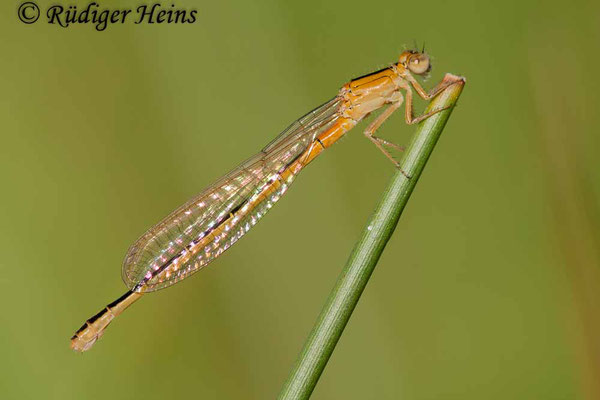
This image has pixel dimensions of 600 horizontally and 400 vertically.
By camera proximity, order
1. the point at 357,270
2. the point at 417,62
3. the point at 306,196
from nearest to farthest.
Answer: the point at 357,270
the point at 417,62
the point at 306,196

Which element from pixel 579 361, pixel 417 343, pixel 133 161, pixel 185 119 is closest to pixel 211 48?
pixel 185 119

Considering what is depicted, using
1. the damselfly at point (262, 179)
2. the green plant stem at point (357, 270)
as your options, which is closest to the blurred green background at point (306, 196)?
the damselfly at point (262, 179)

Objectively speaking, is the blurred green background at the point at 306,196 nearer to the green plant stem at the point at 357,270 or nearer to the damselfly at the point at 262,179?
the damselfly at the point at 262,179

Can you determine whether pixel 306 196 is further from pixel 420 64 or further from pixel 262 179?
pixel 420 64

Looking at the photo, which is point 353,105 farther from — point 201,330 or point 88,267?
point 88,267

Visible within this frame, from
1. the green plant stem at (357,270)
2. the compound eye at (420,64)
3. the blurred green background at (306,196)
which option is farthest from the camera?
the compound eye at (420,64)

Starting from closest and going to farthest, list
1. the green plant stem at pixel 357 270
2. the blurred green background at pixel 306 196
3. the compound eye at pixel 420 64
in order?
the green plant stem at pixel 357 270 < the blurred green background at pixel 306 196 < the compound eye at pixel 420 64

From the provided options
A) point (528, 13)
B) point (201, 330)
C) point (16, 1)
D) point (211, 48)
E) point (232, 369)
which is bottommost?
point (232, 369)

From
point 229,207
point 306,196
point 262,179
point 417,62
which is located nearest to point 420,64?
point 417,62
